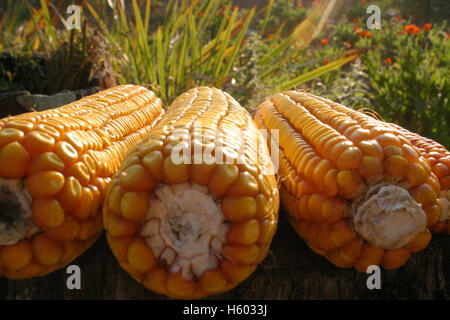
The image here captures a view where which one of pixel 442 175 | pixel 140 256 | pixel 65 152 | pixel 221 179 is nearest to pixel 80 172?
pixel 65 152

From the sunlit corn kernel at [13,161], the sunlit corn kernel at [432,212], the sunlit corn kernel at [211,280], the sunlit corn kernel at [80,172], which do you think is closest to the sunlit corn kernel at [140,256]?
the sunlit corn kernel at [211,280]

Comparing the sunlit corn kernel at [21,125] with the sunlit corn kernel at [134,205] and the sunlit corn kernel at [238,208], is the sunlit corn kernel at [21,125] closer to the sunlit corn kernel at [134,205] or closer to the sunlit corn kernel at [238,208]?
the sunlit corn kernel at [134,205]

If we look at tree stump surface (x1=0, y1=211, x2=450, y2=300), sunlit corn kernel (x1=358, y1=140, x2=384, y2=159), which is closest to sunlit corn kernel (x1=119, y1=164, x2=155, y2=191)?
tree stump surface (x1=0, y1=211, x2=450, y2=300)

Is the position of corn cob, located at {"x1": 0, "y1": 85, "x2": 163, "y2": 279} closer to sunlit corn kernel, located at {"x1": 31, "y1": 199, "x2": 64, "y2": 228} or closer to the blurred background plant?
sunlit corn kernel, located at {"x1": 31, "y1": 199, "x2": 64, "y2": 228}

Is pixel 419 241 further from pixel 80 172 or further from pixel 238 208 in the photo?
pixel 80 172

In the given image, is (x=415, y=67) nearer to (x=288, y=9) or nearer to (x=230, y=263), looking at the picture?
(x=230, y=263)

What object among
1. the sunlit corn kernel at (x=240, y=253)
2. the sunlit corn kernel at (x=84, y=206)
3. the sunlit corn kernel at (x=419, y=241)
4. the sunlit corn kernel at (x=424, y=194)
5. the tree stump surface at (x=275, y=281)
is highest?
the sunlit corn kernel at (x=424, y=194)
